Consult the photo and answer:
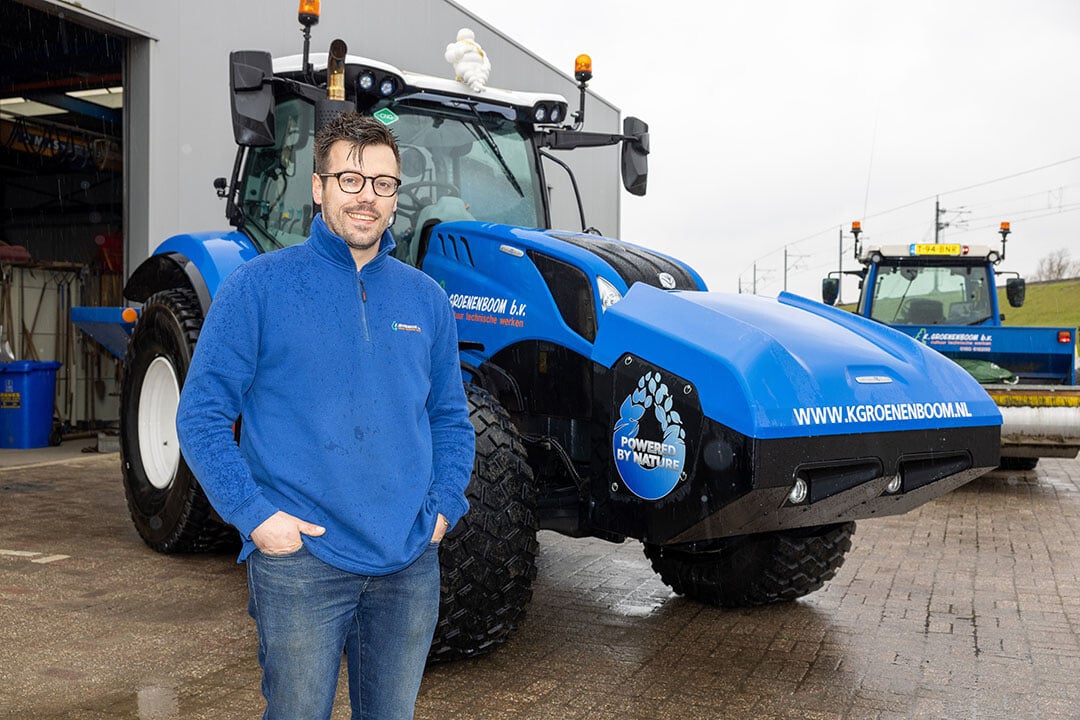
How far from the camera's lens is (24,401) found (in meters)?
9.89

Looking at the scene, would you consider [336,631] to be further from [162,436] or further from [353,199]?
[162,436]

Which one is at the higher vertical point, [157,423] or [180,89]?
[180,89]

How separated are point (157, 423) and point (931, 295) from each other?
28.3ft

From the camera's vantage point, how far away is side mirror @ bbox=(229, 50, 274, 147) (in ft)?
13.9

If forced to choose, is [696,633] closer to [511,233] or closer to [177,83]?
[511,233]

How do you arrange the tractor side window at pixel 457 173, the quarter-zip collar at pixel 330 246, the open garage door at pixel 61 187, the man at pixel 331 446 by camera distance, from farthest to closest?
the open garage door at pixel 61 187, the tractor side window at pixel 457 173, the quarter-zip collar at pixel 330 246, the man at pixel 331 446

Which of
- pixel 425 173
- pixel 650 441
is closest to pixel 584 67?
pixel 425 173

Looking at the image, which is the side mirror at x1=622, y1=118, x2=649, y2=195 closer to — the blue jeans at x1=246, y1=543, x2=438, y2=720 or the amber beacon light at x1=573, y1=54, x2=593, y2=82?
the amber beacon light at x1=573, y1=54, x2=593, y2=82

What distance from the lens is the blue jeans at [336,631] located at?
2127mm

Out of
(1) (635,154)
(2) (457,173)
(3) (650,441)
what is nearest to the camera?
(3) (650,441)

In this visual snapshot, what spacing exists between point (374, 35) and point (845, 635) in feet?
30.3

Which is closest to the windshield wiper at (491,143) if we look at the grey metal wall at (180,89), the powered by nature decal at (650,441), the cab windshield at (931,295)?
the powered by nature decal at (650,441)

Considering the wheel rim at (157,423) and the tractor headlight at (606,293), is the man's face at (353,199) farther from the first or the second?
the wheel rim at (157,423)

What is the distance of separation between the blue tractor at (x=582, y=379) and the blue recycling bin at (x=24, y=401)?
4.97 m
